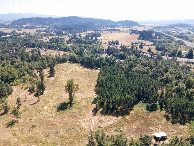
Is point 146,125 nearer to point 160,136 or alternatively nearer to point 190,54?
point 160,136

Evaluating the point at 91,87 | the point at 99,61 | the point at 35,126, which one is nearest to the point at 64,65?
the point at 99,61

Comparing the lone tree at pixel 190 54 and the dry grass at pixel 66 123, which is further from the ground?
the lone tree at pixel 190 54

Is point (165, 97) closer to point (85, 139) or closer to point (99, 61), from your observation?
point (85, 139)

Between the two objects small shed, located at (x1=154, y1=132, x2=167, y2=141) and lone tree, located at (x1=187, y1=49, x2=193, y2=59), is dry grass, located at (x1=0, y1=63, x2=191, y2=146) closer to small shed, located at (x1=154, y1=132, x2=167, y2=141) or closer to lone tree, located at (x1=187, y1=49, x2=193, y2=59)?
small shed, located at (x1=154, y1=132, x2=167, y2=141)

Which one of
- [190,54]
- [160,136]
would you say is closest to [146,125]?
[160,136]

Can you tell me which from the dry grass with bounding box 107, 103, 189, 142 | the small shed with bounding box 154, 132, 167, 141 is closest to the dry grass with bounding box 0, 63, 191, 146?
the dry grass with bounding box 107, 103, 189, 142

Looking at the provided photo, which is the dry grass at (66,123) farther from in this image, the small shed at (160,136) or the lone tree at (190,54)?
the lone tree at (190,54)

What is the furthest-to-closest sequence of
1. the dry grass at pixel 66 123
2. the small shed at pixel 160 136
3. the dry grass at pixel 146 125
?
1. the dry grass at pixel 146 125
2. the dry grass at pixel 66 123
3. the small shed at pixel 160 136

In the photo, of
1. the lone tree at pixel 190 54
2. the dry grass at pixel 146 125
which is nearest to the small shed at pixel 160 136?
the dry grass at pixel 146 125
